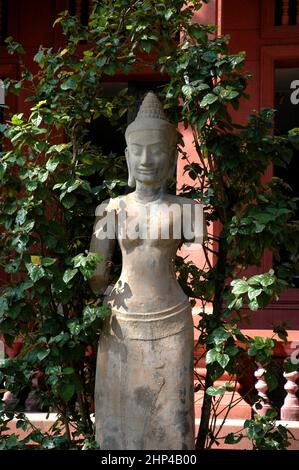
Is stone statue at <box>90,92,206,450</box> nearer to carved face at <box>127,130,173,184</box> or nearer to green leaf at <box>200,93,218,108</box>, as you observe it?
carved face at <box>127,130,173,184</box>

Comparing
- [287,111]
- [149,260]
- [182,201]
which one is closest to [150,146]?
[182,201]

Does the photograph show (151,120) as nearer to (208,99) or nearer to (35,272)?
(208,99)

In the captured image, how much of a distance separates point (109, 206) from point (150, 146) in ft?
1.47

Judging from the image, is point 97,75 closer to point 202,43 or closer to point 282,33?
point 202,43

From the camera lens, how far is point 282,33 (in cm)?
968

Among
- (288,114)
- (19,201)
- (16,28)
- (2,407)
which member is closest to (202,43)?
(19,201)

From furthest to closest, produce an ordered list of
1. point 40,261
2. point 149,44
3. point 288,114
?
point 288,114
point 149,44
point 40,261

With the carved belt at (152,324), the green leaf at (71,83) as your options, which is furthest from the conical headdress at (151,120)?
the carved belt at (152,324)

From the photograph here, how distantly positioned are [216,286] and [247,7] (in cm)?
467

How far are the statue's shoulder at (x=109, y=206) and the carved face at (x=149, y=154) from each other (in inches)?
7.3

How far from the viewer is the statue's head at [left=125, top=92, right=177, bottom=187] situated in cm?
556

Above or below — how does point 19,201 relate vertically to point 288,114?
below

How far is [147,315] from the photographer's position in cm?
540

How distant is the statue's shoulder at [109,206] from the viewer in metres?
5.67
